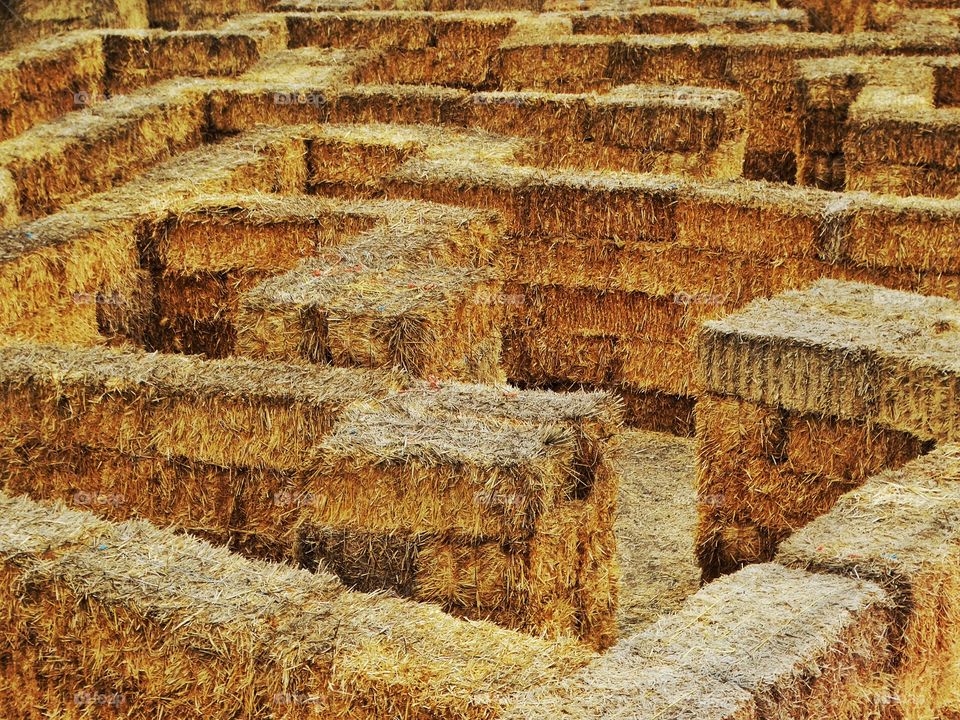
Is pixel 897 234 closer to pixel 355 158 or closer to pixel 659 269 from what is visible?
pixel 659 269

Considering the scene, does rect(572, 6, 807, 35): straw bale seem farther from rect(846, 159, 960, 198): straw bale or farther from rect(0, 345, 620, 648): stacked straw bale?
rect(0, 345, 620, 648): stacked straw bale

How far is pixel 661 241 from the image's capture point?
12.7 m

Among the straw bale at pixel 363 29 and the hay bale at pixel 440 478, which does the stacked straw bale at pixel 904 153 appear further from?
the straw bale at pixel 363 29

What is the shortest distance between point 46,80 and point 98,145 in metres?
4.23

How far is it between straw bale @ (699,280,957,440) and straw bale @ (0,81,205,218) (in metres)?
8.92

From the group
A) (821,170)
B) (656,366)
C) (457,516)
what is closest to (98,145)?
(656,366)

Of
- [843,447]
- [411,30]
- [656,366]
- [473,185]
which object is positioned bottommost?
[656,366]

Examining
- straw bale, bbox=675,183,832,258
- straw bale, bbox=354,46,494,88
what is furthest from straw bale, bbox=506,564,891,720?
straw bale, bbox=354,46,494,88

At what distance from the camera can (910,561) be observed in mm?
6488

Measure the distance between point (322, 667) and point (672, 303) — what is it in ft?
24.1

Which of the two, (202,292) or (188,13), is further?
(188,13)

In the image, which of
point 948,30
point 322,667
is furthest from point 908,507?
point 948,30

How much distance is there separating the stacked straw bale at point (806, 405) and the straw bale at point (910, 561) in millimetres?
1031

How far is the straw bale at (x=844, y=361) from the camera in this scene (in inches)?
325
